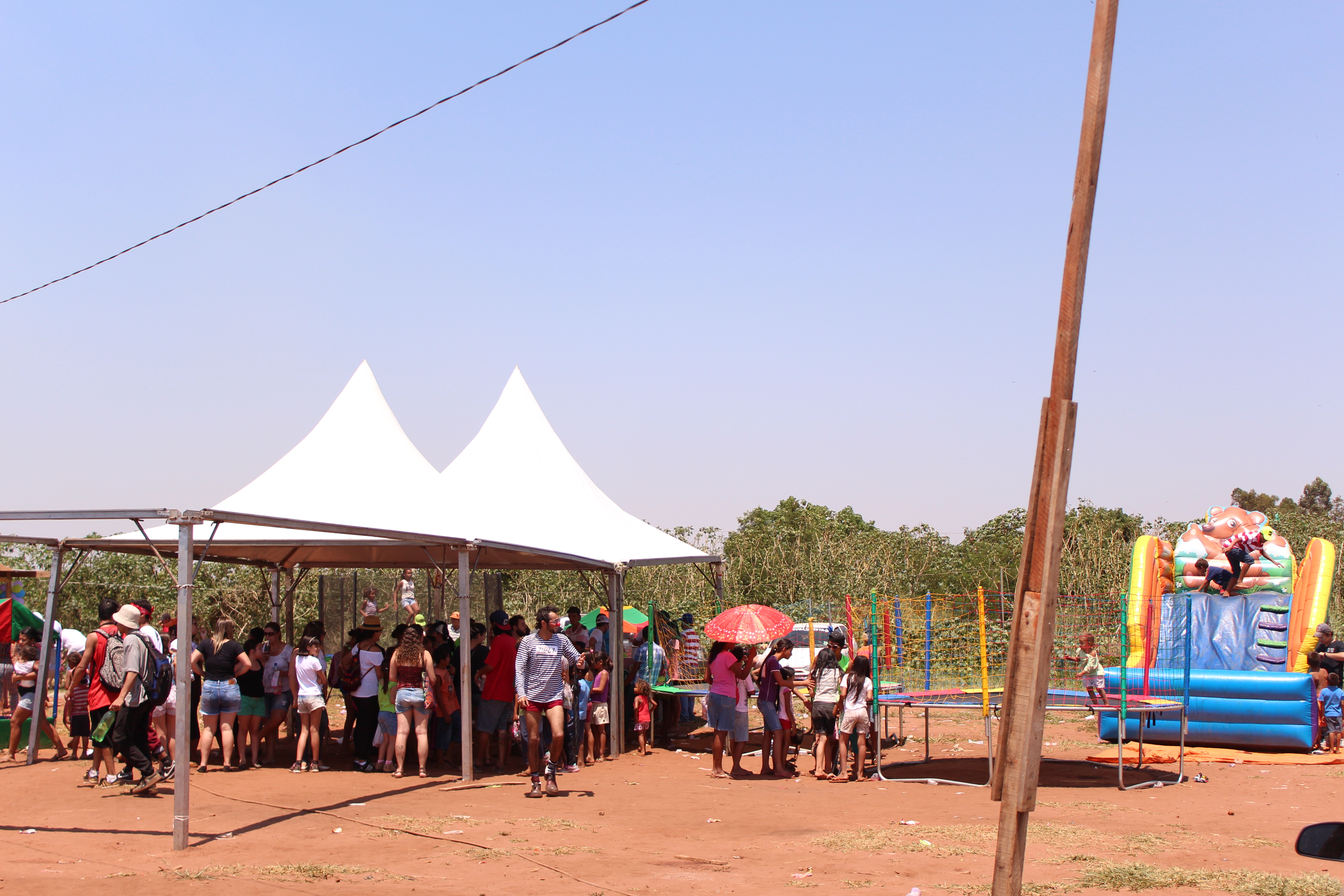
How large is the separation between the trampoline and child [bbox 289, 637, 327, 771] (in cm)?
584

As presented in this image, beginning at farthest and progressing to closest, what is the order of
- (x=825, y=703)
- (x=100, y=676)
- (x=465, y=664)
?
(x=825, y=703)
(x=465, y=664)
(x=100, y=676)

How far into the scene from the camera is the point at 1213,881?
24.6 ft

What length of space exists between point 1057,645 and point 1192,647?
2366 mm

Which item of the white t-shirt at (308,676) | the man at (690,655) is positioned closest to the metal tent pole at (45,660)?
the white t-shirt at (308,676)

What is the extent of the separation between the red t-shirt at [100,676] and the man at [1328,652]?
1424 centimetres

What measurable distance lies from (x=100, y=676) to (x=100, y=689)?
0.12 m

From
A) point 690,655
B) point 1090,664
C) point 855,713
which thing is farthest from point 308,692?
point 1090,664

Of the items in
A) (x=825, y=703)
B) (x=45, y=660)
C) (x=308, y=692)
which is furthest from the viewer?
(x=45, y=660)

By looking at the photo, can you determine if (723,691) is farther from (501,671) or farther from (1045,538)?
(1045,538)

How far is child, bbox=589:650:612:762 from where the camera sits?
13539mm

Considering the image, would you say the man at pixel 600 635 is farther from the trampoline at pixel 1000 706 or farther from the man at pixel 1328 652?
the man at pixel 1328 652

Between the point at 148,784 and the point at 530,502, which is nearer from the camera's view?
the point at 148,784

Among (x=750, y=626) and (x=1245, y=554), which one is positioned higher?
(x=1245, y=554)

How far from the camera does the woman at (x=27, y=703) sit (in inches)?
514
